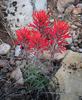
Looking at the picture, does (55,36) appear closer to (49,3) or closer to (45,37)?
(45,37)

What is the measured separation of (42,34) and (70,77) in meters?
0.57

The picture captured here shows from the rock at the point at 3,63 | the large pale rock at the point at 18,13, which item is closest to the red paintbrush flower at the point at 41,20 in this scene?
the rock at the point at 3,63

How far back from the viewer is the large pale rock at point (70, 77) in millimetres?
2471

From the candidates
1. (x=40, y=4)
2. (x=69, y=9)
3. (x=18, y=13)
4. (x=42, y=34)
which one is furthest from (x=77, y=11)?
(x=42, y=34)

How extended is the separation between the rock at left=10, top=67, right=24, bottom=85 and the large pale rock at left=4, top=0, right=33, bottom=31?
0.80 m

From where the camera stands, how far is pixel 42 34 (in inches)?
87.0

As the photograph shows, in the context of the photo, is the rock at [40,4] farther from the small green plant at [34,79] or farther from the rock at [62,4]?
the small green plant at [34,79]

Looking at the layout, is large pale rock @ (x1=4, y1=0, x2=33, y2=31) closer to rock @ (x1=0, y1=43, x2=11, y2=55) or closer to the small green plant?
rock @ (x1=0, y1=43, x2=11, y2=55)

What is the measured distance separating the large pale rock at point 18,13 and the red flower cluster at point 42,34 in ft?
3.65

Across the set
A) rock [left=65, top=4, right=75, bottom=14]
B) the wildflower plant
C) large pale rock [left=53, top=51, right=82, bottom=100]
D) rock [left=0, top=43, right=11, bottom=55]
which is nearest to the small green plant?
large pale rock [left=53, top=51, right=82, bottom=100]

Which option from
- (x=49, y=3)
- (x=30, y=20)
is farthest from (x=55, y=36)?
(x=49, y=3)

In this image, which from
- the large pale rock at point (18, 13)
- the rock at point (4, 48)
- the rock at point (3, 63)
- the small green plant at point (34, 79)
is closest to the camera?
the small green plant at point (34, 79)

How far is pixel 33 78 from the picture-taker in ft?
7.91

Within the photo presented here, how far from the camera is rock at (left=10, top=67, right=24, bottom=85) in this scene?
2497 mm
